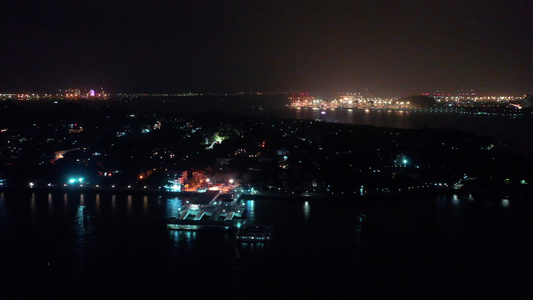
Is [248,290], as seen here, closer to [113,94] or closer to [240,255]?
[240,255]

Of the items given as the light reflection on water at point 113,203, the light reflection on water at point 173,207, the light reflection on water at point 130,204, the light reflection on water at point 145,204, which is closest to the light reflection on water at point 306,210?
the light reflection on water at point 173,207

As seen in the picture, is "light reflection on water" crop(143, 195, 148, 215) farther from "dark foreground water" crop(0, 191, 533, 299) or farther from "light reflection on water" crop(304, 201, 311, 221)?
"light reflection on water" crop(304, 201, 311, 221)

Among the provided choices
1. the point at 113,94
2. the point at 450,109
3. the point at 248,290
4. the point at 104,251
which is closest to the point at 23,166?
the point at 104,251

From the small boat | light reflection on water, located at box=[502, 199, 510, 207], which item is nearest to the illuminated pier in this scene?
the small boat

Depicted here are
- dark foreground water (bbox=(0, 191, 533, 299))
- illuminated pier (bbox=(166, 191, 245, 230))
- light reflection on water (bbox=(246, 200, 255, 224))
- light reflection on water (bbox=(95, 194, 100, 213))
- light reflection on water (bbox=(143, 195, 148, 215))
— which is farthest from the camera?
light reflection on water (bbox=(95, 194, 100, 213))

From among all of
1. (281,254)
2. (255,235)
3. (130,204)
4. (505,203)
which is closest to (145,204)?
(130,204)
